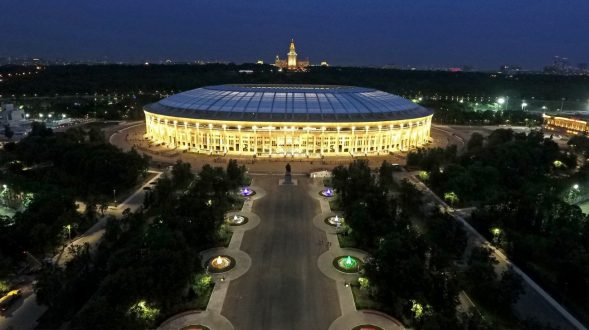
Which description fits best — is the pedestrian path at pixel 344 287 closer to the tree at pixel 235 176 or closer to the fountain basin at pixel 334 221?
the fountain basin at pixel 334 221

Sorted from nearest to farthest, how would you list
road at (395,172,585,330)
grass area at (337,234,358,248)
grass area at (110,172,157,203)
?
road at (395,172,585,330) → grass area at (337,234,358,248) → grass area at (110,172,157,203)

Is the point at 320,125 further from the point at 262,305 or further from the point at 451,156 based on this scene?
the point at 262,305

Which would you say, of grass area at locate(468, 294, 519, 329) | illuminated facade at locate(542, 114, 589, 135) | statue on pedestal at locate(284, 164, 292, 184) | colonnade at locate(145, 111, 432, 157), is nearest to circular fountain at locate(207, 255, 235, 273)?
grass area at locate(468, 294, 519, 329)

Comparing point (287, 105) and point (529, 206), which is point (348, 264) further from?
point (287, 105)

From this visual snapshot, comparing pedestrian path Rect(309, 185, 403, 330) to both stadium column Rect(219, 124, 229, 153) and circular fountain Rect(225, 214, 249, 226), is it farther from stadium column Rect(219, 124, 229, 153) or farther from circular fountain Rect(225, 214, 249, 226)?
stadium column Rect(219, 124, 229, 153)

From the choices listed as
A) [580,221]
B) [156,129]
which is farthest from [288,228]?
[156,129]

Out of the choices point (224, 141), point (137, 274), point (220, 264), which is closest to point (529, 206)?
point (220, 264)
